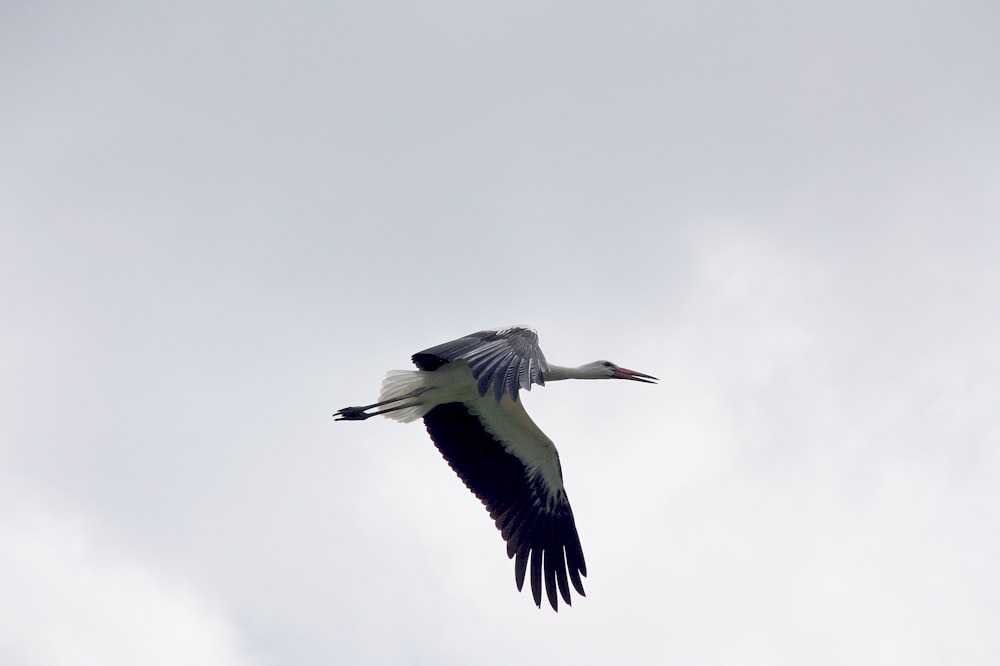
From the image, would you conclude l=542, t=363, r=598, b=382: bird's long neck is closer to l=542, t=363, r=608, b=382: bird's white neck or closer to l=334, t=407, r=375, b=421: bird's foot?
l=542, t=363, r=608, b=382: bird's white neck

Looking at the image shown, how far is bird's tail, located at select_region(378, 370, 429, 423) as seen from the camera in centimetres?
1407

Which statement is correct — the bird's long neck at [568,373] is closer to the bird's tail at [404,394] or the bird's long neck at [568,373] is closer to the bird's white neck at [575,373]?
the bird's white neck at [575,373]

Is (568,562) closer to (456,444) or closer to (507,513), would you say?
(507,513)

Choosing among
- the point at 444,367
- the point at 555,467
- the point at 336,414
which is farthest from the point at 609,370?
the point at 336,414

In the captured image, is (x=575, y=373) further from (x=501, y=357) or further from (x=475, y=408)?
(x=501, y=357)

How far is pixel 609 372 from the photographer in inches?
600

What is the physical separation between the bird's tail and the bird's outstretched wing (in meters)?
1.50

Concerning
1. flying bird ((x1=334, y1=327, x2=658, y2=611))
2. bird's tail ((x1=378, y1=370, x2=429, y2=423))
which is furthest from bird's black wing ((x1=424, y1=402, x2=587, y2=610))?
bird's tail ((x1=378, y1=370, x2=429, y2=423))

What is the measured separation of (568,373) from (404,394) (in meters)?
2.07

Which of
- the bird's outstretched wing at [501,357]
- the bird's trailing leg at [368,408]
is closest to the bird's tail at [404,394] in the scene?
the bird's trailing leg at [368,408]

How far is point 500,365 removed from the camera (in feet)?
35.5

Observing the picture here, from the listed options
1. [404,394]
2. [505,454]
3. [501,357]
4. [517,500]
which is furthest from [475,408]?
[501,357]

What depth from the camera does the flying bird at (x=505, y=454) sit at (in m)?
14.1

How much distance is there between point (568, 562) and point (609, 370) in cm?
250
